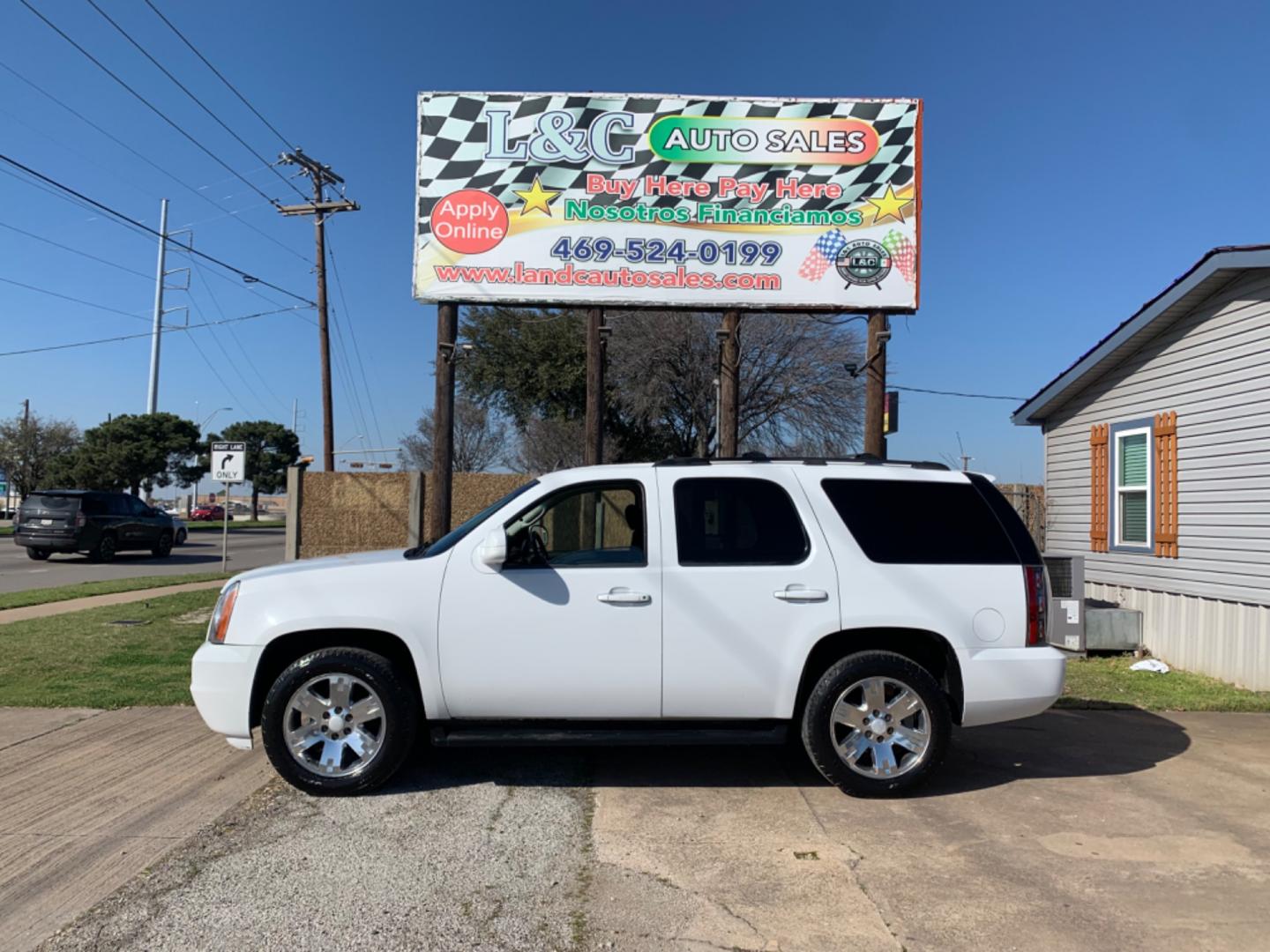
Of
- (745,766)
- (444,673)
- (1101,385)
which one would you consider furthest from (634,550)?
(1101,385)

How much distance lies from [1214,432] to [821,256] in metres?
4.50

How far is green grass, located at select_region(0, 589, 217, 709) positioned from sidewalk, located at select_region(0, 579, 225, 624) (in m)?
0.48

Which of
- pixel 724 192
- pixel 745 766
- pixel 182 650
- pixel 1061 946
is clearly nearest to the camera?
pixel 1061 946

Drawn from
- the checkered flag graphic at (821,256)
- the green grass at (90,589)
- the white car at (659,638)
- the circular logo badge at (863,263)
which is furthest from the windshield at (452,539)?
the green grass at (90,589)

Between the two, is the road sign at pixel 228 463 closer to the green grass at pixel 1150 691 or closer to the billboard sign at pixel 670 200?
the billboard sign at pixel 670 200

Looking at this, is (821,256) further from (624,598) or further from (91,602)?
(91,602)

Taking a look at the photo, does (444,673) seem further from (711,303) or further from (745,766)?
(711,303)

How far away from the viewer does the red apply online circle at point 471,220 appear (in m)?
10.4

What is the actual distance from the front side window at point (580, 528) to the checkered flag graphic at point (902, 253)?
20.3 ft

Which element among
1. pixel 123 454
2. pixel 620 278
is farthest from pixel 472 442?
pixel 620 278

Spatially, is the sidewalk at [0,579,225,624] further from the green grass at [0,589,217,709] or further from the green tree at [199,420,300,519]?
the green tree at [199,420,300,519]

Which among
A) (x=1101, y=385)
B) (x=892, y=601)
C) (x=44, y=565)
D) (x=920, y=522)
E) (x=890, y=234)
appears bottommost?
→ (x=44, y=565)

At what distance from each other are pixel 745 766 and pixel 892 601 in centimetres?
151

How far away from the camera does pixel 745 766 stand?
5.67 m
